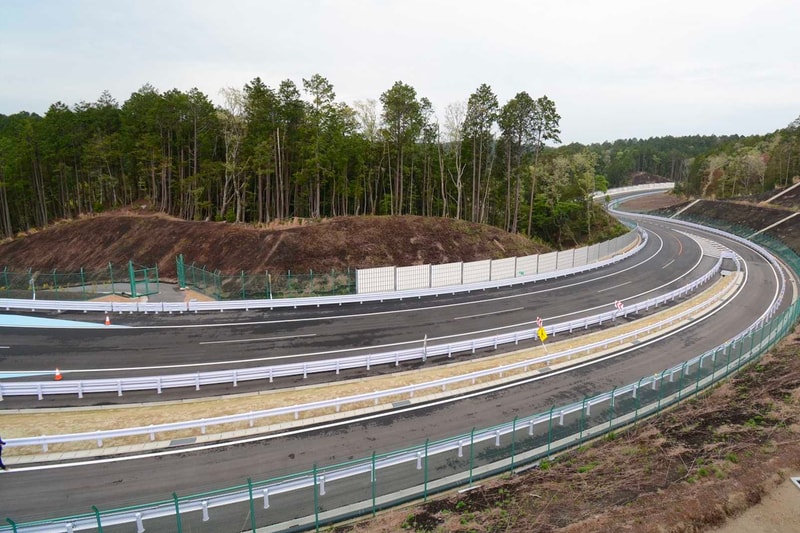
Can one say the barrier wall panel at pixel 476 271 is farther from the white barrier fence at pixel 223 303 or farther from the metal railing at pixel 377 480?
the metal railing at pixel 377 480

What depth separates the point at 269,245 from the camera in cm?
4066

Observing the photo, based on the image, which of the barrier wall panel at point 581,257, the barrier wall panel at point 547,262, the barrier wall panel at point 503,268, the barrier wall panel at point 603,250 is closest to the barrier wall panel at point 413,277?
the barrier wall panel at point 503,268

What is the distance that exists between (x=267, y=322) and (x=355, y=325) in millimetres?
5584

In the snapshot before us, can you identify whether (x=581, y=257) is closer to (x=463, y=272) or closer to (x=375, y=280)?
(x=463, y=272)

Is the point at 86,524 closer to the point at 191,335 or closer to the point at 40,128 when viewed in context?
the point at 191,335

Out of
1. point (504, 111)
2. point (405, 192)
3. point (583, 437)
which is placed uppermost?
point (504, 111)

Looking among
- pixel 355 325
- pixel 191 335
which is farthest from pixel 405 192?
pixel 191 335

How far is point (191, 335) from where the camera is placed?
24891 mm

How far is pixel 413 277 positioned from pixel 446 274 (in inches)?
115

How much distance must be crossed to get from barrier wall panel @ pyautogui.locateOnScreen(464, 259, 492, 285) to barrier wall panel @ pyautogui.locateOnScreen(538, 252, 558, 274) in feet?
20.2

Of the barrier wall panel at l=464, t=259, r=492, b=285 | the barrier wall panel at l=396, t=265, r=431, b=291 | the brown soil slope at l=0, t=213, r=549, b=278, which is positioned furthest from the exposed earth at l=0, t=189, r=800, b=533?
the brown soil slope at l=0, t=213, r=549, b=278

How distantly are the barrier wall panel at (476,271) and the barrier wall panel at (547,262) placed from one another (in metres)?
6.16

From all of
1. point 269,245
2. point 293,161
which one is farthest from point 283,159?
point 269,245

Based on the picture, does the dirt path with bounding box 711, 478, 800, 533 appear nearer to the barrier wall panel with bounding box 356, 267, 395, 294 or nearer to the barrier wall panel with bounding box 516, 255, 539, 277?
the barrier wall panel with bounding box 356, 267, 395, 294
